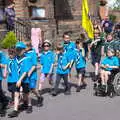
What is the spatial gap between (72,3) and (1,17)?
700 cm

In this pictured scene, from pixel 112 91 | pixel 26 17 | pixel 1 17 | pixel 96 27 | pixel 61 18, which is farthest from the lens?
pixel 61 18

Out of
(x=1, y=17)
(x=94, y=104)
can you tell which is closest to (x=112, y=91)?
(x=94, y=104)

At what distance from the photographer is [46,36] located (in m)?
26.4

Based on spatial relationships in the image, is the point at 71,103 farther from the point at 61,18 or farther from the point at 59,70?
the point at 61,18

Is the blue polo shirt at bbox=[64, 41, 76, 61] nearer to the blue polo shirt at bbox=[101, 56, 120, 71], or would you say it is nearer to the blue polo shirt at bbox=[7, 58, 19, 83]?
the blue polo shirt at bbox=[101, 56, 120, 71]

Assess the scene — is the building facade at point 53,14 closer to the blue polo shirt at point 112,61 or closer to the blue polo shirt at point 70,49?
the blue polo shirt at point 70,49

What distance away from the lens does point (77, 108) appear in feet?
38.7

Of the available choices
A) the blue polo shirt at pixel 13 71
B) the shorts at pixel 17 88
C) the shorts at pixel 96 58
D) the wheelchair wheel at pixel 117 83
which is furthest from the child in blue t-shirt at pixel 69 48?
the blue polo shirt at pixel 13 71

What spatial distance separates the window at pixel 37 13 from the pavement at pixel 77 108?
13.0 m

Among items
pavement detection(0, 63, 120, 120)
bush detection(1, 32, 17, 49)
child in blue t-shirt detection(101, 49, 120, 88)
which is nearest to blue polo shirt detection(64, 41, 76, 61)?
child in blue t-shirt detection(101, 49, 120, 88)

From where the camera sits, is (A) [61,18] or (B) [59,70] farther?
(A) [61,18]

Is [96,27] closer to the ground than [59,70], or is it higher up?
higher up

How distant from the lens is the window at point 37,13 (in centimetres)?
2638

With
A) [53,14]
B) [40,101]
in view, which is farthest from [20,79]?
[53,14]
